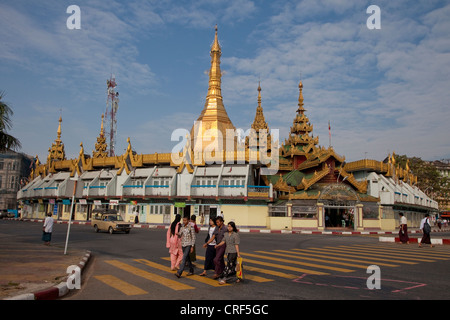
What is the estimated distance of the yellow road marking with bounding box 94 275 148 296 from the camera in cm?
754

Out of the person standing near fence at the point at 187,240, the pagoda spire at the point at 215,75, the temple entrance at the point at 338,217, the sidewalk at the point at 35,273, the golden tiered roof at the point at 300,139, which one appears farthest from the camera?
the pagoda spire at the point at 215,75

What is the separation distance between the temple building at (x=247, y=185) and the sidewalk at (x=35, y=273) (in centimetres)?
2008

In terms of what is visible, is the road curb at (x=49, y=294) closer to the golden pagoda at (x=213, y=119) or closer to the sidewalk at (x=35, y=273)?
the sidewalk at (x=35, y=273)

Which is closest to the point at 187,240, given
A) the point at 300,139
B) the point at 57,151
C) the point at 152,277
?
the point at 152,277

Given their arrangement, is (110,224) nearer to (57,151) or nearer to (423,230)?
(423,230)

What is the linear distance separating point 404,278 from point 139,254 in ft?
30.8

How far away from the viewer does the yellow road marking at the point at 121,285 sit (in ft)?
24.7

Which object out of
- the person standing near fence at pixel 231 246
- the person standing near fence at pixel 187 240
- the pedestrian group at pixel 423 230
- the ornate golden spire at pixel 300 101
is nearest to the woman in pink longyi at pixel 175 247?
the person standing near fence at pixel 187 240

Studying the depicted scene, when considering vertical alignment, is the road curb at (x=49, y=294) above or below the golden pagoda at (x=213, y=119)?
below

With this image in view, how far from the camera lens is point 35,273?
29.9ft

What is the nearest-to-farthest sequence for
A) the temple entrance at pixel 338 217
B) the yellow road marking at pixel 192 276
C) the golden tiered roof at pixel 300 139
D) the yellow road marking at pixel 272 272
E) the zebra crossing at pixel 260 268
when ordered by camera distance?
the zebra crossing at pixel 260 268 < the yellow road marking at pixel 192 276 < the yellow road marking at pixel 272 272 < the temple entrance at pixel 338 217 < the golden tiered roof at pixel 300 139

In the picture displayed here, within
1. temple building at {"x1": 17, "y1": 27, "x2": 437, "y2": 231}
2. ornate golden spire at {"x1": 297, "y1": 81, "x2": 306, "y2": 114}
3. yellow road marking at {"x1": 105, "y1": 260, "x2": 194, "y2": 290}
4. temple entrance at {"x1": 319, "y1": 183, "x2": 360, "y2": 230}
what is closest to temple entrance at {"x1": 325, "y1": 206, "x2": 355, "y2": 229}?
temple building at {"x1": 17, "y1": 27, "x2": 437, "y2": 231}
